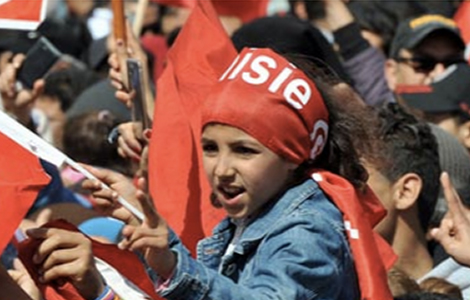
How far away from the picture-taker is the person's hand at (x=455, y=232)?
16.0ft

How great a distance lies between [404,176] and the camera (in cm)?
581

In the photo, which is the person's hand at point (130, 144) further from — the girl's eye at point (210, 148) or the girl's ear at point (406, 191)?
the girl's eye at point (210, 148)

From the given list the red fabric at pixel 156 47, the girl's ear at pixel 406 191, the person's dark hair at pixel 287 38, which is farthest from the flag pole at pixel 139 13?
the red fabric at pixel 156 47

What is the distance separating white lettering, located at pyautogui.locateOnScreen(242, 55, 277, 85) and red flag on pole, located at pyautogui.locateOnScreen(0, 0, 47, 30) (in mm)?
731

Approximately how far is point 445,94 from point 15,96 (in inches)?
66.4

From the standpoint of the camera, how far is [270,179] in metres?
4.50

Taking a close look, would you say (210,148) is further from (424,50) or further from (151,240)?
(424,50)

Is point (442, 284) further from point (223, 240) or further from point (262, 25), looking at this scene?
point (262, 25)

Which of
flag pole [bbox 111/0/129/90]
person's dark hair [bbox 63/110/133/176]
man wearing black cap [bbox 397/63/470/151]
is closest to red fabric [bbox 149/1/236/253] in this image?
flag pole [bbox 111/0/129/90]


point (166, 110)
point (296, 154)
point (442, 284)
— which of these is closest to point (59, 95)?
point (166, 110)

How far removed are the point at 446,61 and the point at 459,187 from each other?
6.61 feet

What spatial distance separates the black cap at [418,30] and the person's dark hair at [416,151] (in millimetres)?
1922

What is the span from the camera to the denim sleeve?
4215 mm

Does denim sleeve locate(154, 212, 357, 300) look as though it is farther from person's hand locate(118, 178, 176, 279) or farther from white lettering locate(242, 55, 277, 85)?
white lettering locate(242, 55, 277, 85)
